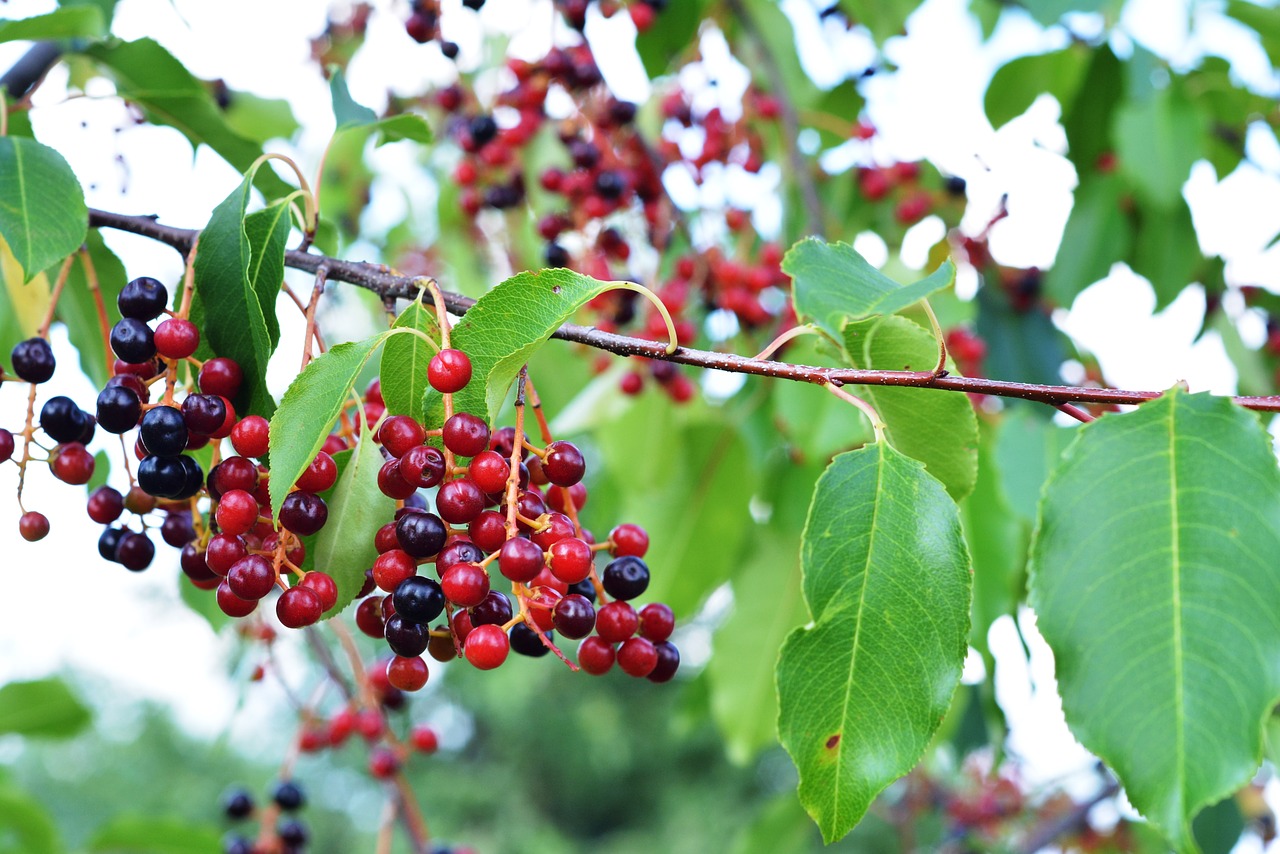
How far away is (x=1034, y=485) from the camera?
146cm

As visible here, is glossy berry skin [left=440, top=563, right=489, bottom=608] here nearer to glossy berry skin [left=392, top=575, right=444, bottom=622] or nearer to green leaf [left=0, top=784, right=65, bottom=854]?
glossy berry skin [left=392, top=575, right=444, bottom=622]

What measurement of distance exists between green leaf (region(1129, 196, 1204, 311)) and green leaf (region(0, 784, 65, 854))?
2.37 m

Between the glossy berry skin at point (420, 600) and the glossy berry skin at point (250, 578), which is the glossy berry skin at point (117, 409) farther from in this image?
the glossy berry skin at point (420, 600)

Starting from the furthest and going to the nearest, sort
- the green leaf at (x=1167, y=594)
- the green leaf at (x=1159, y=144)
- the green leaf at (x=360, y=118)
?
the green leaf at (x=1159, y=144) < the green leaf at (x=360, y=118) < the green leaf at (x=1167, y=594)

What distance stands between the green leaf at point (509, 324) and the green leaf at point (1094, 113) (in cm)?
169

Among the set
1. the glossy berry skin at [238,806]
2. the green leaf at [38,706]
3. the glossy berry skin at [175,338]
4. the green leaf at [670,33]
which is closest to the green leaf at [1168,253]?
the green leaf at [670,33]

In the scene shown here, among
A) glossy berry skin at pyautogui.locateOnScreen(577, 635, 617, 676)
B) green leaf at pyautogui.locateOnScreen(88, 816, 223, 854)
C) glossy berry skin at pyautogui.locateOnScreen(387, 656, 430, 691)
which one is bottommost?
green leaf at pyautogui.locateOnScreen(88, 816, 223, 854)

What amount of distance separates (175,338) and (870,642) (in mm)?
529

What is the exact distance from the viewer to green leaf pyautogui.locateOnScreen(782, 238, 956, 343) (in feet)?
2.34

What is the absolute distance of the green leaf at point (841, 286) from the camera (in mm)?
714

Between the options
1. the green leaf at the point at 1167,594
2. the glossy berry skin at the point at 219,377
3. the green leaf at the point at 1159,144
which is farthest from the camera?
the green leaf at the point at 1159,144

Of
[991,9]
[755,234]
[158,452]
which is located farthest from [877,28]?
[158,452]

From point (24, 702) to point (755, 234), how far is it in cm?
186

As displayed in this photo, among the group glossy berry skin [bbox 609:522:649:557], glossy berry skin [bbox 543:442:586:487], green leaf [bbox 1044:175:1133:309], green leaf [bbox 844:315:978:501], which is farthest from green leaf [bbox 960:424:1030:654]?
glossy berry skin [bbox 543:442:586:487]
